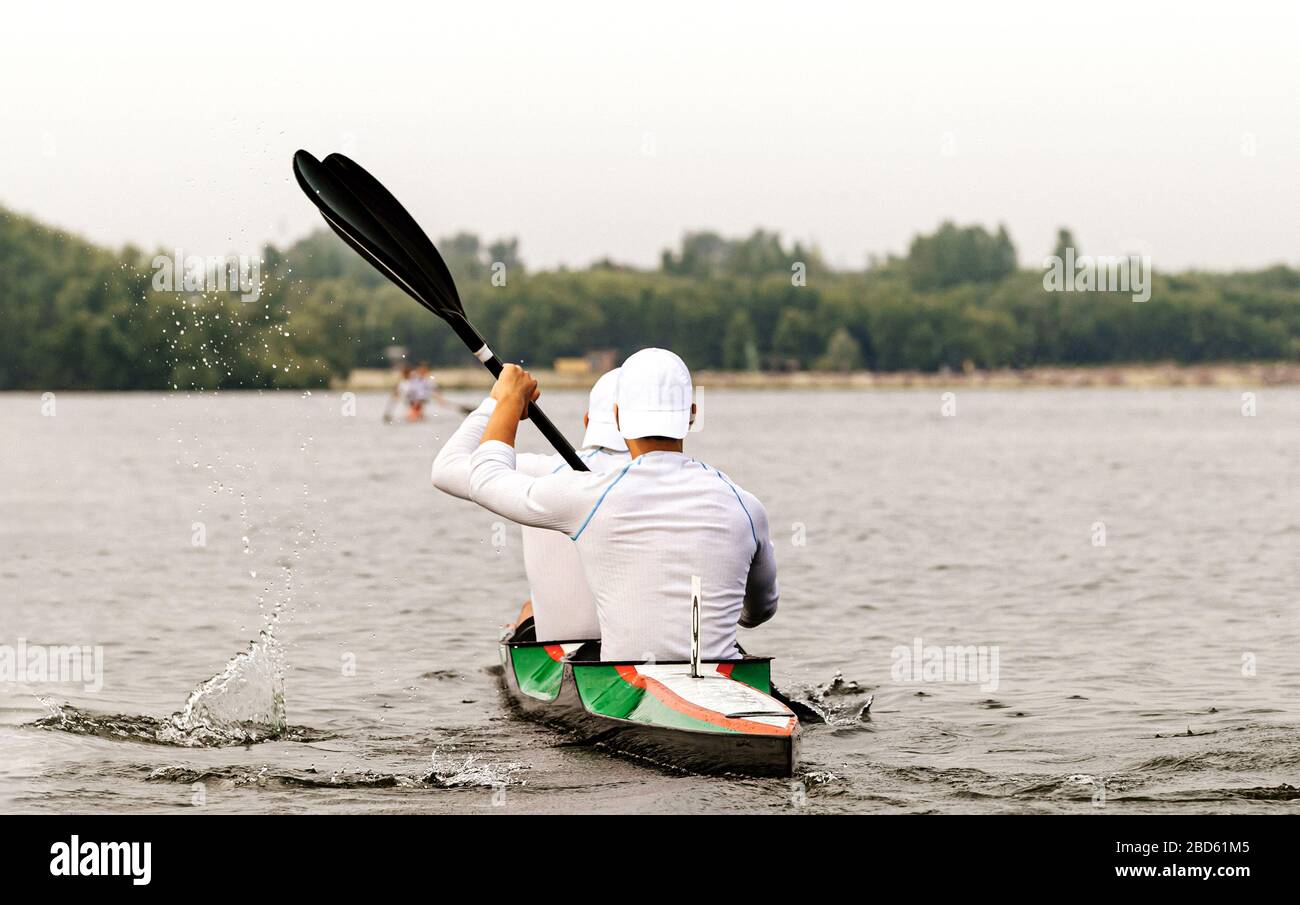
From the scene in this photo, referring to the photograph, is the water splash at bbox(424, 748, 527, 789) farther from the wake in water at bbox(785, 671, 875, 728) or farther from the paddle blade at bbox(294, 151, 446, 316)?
the paddle blade at bbox(294, 151, 446, 316)

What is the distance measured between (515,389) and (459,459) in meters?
0.44

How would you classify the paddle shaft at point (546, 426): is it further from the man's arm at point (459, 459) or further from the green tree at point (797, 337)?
the green tree at point (797, 337)

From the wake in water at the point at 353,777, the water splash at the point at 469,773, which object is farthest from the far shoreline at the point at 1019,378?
the wake in water at the point at 353,777

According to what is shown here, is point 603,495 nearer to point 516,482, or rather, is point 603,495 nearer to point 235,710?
point 516,482

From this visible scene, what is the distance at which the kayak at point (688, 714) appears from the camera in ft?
25.6

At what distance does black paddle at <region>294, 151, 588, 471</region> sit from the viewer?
979cm

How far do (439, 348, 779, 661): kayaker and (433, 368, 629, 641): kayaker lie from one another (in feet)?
4.54

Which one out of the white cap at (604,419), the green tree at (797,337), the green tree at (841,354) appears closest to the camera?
the white cap at (604,419)

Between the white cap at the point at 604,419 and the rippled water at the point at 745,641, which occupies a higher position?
the white cap at the point at 604,419

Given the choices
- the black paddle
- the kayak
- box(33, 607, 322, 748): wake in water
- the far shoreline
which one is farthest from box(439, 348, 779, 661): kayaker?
the far shoreline

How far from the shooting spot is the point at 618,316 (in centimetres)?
14450

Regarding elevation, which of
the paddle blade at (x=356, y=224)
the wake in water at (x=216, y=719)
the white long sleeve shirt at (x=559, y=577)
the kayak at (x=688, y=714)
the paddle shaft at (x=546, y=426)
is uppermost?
the paddle blade at (x=356, y=224)
